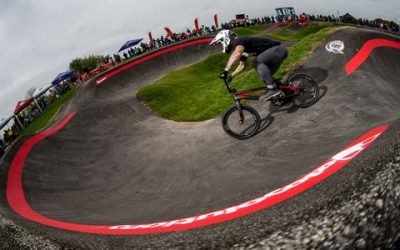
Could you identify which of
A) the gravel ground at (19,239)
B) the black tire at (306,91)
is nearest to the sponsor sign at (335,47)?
the black tire at (306,91)

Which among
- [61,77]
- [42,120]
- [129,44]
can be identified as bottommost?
[42,120]

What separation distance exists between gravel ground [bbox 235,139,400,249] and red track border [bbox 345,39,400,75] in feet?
26.3

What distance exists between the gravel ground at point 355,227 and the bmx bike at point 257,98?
619 centimetres

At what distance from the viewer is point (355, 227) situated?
286cm

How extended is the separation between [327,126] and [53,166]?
9011 millimetres

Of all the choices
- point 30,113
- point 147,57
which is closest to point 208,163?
point 147,57

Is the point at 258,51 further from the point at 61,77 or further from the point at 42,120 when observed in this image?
the point at 61,77

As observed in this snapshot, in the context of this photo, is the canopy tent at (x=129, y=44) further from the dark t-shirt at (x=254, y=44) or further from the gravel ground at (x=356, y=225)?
the gravel ground at (x=356, y=225)

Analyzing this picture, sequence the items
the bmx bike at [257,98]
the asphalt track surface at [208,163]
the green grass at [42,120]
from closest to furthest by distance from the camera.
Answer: the asphalt track surface at [208,163] → the bmx bike at [257,98] → the green grass at [42,120]

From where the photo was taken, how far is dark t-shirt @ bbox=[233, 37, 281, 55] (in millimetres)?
9141

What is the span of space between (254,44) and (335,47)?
4.03 meters

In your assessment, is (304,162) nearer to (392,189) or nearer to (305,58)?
(392,189)

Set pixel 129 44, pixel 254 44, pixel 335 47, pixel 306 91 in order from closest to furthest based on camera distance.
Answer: pixel 254 44 < pixel 306 91 < pixel 335 47 < pixel 129 44

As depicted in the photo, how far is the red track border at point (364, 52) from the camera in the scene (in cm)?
1046
